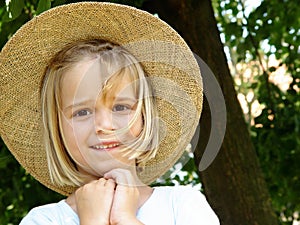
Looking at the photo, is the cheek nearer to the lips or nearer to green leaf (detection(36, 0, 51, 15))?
the lips

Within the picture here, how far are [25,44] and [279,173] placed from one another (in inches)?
89.8

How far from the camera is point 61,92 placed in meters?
1.97

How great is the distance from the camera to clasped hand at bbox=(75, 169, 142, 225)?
1843mm

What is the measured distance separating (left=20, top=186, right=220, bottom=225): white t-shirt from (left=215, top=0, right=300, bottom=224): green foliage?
206 cm

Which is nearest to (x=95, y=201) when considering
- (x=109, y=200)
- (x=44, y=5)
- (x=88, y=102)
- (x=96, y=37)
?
(x=109, y=200)

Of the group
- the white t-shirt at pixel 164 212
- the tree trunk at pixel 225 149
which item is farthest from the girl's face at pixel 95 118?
the tree trunk at pixel 225 149

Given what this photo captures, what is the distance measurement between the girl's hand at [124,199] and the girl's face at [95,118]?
0.03 m

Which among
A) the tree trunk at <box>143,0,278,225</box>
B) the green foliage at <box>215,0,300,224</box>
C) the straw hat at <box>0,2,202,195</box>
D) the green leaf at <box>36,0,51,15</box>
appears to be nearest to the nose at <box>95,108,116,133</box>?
the straw hat at <box>0,2,202,195</box>

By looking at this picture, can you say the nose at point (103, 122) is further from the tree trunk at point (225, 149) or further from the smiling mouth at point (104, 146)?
the tree trunk at point (225, 149)

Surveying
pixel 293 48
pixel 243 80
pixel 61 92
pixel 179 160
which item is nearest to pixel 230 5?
pixel 293 48

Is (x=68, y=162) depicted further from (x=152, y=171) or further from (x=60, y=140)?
(x=152, y=171)

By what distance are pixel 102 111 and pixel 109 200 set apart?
0.71 feet

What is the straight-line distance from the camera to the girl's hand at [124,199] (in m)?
1.84

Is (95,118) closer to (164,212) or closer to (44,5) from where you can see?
(164,212)
